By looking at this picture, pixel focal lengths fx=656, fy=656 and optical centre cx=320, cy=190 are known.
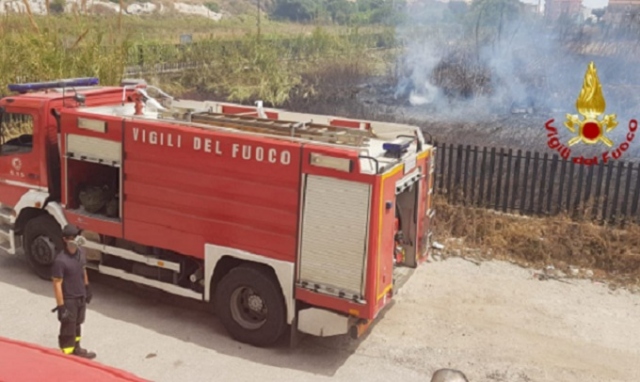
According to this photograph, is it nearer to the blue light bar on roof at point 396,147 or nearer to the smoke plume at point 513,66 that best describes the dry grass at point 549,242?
the blue light bar on roof at point 396,147

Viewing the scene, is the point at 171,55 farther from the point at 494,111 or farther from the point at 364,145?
the point at 364,145

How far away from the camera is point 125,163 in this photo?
823 cm

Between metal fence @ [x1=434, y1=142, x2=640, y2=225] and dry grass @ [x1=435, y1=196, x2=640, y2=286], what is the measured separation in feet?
1.18

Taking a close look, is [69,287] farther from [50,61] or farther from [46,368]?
[50,61]

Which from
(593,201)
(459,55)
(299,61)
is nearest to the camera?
(593,201)

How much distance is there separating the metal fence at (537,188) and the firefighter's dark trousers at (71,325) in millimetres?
7186

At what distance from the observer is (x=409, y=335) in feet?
26.8

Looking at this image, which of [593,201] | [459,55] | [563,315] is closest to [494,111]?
[459,55]

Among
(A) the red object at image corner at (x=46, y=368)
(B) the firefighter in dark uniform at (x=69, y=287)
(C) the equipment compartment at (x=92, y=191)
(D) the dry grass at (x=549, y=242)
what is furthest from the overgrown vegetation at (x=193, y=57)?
(A) the red object at image corner at (x=46, y=368)

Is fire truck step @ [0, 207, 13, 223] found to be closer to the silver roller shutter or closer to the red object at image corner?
the silver roller shutter

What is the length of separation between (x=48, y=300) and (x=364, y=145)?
481 cm

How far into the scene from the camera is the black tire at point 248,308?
7.46 m

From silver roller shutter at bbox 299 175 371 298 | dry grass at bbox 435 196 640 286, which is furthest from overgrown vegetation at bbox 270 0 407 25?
silver roller shutter at bbox 299 175 371 298

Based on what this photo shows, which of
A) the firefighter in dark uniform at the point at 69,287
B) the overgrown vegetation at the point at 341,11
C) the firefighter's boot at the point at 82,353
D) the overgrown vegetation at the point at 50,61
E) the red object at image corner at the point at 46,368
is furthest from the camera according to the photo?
the overgrown vegetation at the point at 341,11
